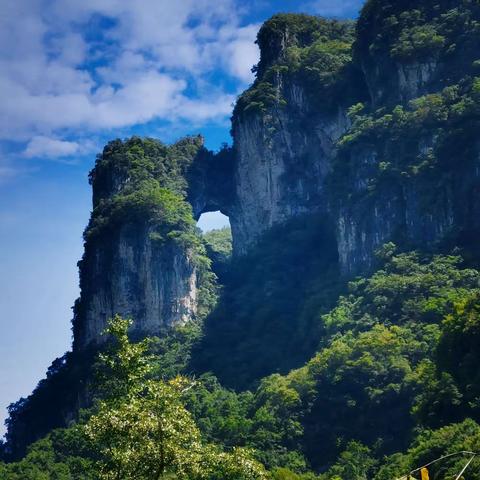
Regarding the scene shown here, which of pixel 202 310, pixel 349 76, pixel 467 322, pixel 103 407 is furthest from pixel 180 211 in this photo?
pixel 103 407

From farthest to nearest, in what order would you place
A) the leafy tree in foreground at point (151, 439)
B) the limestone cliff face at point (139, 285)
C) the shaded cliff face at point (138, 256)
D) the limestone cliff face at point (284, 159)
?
1. the limestone cliff face at point (284, 159)
2. the shaded cliff face at point (138, 256)
3. the limestone cliff face at point (139, 285)
4. the leafy tree in foreground at point (151, 439)

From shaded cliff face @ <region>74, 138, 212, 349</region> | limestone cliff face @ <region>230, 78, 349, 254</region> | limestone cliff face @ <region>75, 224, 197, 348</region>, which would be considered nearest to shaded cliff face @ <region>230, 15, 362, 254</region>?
limestone cliff face @ <region>230, 78, 349, 254</region>

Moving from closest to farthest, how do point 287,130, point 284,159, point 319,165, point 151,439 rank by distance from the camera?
point 151,439 → point 319,165 → point 284,159 → point 287,130

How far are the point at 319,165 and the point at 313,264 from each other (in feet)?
31.2

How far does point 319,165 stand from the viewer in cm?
7156

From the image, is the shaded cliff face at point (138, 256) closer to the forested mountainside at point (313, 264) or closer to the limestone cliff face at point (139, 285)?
the limestone cliff face at point (139, 285)

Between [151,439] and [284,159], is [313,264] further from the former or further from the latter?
[151,439]

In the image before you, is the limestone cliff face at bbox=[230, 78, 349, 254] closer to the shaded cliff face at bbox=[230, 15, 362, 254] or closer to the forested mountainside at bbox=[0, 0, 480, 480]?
the shaded cliff face at bbox=[230, 15, 362, 254]

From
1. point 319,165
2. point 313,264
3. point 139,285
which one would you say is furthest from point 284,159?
point 139,285

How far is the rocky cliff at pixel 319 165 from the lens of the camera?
179ft

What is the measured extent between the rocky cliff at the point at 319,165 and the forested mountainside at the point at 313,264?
5.6 inches

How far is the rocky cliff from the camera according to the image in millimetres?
54656

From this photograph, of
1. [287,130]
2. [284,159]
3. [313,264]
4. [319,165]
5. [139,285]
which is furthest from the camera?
[287,130]

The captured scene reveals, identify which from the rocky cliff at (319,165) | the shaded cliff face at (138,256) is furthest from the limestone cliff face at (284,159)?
the shaded cliff face at (138,256)
